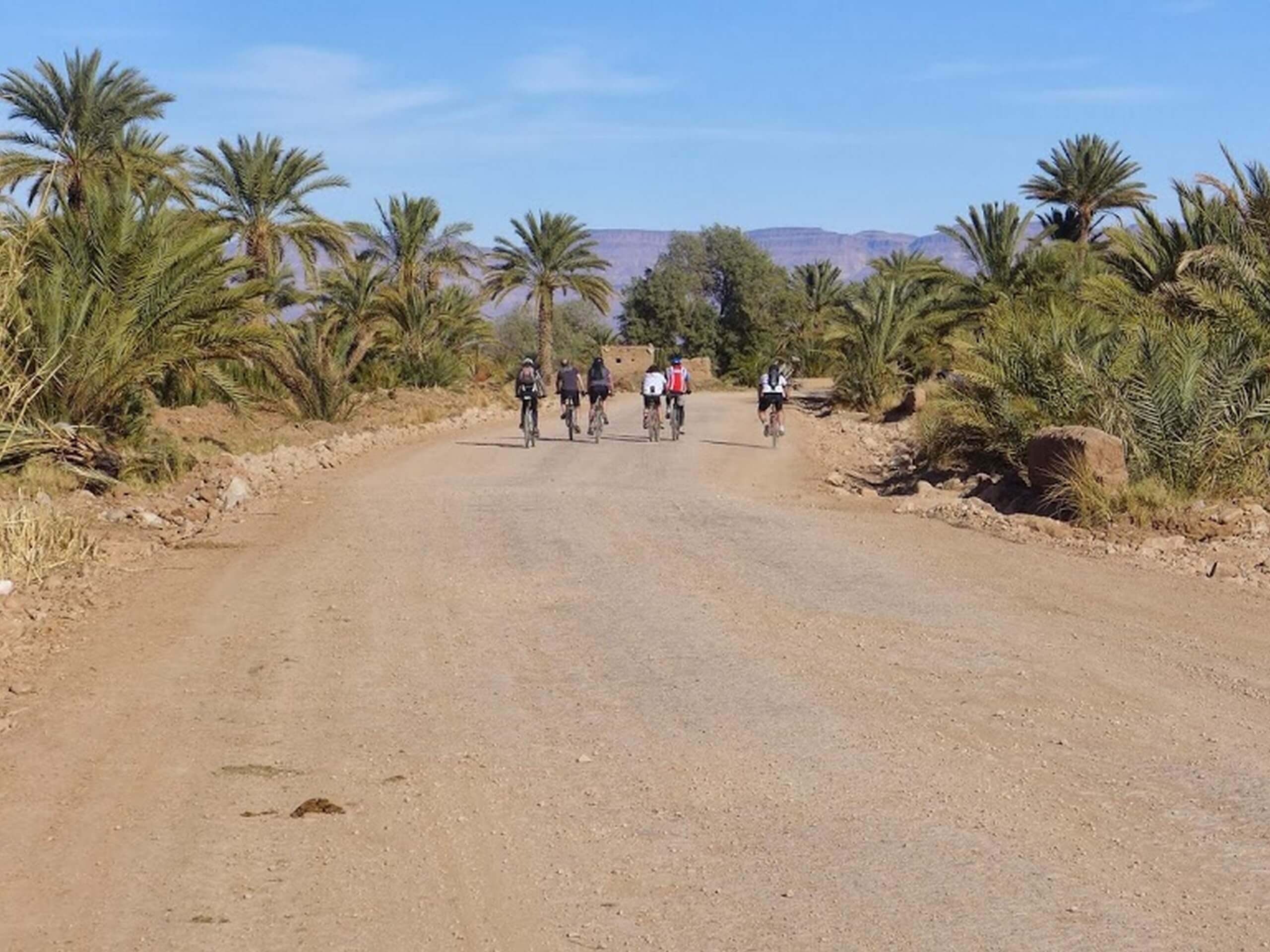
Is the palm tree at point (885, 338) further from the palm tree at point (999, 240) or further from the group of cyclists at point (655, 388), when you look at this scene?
the group of cyclists at point (655, 388)

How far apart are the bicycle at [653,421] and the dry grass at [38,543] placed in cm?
1562

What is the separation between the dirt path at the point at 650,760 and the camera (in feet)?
17.1

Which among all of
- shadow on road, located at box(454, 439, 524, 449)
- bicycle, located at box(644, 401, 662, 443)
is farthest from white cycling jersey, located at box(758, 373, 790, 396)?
shadow on road, located at box(454, 439, 524, 449)

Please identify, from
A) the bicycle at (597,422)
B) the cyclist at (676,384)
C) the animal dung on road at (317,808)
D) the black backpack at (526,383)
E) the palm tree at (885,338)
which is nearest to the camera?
the animal dung on road at (317,808)

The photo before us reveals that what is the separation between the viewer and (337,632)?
1000 cm

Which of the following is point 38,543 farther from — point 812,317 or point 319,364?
point 812,317

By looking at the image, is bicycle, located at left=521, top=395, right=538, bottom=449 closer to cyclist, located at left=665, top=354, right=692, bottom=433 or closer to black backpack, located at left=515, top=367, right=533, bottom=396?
black backpack, located at left=515, top=367, right=533, bottom=396

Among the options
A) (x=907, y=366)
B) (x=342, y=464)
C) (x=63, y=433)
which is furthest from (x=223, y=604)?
(x=907, y=366)

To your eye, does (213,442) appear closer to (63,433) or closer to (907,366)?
(63,433)

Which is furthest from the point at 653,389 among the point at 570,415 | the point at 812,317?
the point at 812,317

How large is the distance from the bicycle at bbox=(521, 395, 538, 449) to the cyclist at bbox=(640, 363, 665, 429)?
230 centimetres

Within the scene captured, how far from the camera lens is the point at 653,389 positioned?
27.9 meters

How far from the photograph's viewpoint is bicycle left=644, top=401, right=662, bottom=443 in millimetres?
28141

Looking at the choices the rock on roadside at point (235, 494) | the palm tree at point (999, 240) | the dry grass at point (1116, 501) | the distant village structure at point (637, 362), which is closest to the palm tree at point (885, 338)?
the palm tree at point (999, 240)
